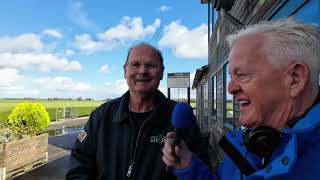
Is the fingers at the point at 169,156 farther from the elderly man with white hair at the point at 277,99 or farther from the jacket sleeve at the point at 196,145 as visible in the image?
the jacket sleeve at the point at 196,145

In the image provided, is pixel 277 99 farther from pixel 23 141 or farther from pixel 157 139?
pixel 23 141

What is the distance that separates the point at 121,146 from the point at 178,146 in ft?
2.93

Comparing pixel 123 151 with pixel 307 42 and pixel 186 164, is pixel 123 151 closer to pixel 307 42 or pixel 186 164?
pixel 186 164

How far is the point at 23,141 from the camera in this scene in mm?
11047

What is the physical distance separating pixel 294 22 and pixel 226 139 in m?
0.57

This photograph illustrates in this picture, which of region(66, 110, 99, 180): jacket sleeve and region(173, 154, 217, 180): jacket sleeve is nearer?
region(173, 154, 217, 180): jacket sleeve

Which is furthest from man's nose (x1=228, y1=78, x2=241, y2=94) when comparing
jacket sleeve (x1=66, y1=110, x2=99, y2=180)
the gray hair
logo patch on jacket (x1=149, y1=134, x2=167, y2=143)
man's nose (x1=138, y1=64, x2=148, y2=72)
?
jacket sleeve (x1=66, y1=110, x2=99, y2=180)

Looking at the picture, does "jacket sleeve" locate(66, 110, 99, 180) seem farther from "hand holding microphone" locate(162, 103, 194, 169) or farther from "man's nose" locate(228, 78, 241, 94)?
"man's nose" locate(228, 78, 241, 94)

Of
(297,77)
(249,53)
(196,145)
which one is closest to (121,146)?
(196,145)

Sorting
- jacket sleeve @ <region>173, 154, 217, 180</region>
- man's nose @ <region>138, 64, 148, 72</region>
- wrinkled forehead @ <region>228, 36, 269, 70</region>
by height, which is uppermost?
man's nose @ <region>138, 64, 148, 72</region>

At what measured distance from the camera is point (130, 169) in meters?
2.69

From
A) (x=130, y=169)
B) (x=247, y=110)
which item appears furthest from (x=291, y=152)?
(x=130, y=169)

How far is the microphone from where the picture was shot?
1942 millimetres

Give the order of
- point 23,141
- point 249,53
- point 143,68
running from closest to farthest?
point 249,53 → point 143,68 → point 23,141
